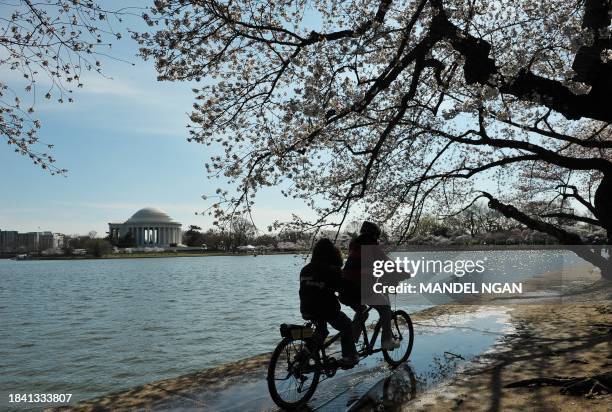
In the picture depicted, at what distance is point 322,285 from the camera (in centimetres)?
594

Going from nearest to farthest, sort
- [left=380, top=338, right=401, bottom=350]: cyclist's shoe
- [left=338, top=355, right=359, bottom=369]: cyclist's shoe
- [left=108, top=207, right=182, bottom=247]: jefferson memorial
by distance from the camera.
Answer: [left=338, top=355, right=359, bottom=369]: cyclist's shoe, [left=380, top=338, right=401, bottom=350]: cyclist's shoe, [left=108, top=207, right=182, bottom=247]: jefferson memorial

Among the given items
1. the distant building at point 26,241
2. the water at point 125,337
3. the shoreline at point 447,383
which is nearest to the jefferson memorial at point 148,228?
the distant building at point 26,241

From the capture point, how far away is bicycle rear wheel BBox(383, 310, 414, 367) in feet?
24.7

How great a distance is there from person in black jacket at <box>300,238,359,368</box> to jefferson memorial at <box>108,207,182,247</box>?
16457 centimetres

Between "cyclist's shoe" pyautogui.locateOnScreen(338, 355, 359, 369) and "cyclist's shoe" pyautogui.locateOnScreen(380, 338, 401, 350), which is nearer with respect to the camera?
"cyclist's shoe" pyautogui.locateOnScreen(338, 355, 359, 369)

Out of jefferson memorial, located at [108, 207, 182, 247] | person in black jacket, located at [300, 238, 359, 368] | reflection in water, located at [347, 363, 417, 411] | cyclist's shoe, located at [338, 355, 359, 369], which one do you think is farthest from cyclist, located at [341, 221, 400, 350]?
jefferson memorial, located at [108, 207, 182, 247]

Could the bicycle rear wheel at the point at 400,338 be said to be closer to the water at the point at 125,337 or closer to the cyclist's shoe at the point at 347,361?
the cyclist's shoe at the point at 347,361

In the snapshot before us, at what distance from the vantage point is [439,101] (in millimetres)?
11188

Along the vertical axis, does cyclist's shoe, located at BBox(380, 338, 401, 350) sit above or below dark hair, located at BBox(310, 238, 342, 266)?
below

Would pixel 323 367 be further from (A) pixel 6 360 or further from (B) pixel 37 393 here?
(A) pixel 6 360

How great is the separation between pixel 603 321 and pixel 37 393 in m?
12.0

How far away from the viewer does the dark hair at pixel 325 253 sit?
595cm

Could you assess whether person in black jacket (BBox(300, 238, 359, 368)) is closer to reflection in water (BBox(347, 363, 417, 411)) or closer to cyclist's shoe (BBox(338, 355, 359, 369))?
cyclist's shoe (BBox(338, 355, 359, 369))

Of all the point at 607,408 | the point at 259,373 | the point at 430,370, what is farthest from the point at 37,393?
the point at 607,408
